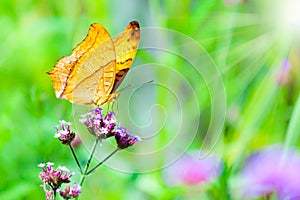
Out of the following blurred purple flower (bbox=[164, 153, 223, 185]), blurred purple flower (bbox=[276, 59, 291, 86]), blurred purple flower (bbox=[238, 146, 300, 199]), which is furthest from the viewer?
blurred purple flower (bbox=[276, 59, 291, 86])

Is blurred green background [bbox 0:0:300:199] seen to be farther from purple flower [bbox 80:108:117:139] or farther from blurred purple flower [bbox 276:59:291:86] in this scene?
purple flower [bbox 80:108:117:139]

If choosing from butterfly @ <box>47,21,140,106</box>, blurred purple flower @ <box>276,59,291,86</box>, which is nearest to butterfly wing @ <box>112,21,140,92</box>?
butterfly @ <box>47,21,140,106</box>

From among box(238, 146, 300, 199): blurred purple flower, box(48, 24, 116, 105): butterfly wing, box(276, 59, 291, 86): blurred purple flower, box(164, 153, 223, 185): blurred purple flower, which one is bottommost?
box(48, 24, 116, 105): butterfly wing

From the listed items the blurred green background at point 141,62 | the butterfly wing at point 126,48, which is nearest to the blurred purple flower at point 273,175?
the blurred green background at point 141,62

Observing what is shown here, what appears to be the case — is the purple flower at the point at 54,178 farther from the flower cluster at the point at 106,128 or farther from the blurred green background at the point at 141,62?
the blurred green background at the point at 141,62

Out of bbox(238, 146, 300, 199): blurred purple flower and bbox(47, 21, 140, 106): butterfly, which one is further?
bbox(238, 146, 300, 199): blurred purple flower

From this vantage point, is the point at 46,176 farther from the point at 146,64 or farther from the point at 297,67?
the point at 297,67

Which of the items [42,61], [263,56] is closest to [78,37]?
[42,61]
